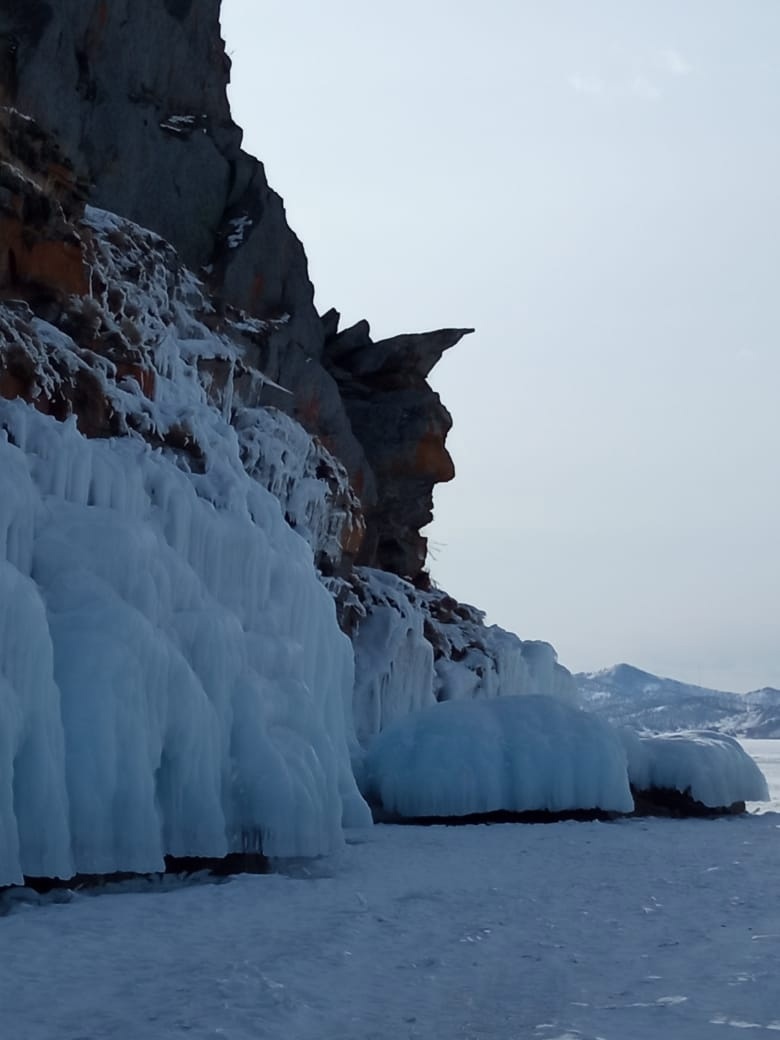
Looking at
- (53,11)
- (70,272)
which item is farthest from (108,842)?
(53,11)

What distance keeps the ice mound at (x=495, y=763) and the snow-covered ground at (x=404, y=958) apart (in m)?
7.26

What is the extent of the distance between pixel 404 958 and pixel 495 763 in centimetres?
1366

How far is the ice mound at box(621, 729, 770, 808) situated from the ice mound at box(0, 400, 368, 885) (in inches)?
510

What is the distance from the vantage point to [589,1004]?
27.5ft

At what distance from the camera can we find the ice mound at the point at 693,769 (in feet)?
90.0

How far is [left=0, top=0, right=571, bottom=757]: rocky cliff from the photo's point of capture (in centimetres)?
1825

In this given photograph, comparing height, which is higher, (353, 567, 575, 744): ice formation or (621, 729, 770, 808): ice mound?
(353, 567, 575, 744): ice formation

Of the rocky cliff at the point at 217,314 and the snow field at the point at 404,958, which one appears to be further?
the rocky cliff at the point at 217,314

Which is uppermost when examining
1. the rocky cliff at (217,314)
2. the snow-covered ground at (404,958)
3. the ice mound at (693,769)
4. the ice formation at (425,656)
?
the rocky cliff at (217,314)

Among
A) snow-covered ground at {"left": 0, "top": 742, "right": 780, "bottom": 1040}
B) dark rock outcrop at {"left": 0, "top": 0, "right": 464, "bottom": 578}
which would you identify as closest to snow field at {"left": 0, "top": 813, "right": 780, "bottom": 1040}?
snow-covered ground at {"left": 0, "top": 742, "right": 780, "bottom": 1040}

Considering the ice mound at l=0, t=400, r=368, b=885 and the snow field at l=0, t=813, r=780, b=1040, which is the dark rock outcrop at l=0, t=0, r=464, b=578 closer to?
the ice mound at l=0, t=400, r=368, b=885

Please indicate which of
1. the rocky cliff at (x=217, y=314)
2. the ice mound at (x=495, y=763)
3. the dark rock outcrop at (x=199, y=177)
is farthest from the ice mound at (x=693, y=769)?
the dark rock outcrop at (x=199, y=177)

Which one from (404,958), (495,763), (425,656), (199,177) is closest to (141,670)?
(404,958)

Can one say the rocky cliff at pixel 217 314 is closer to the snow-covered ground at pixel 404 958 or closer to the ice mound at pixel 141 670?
the ice mound at pixel 141 670
